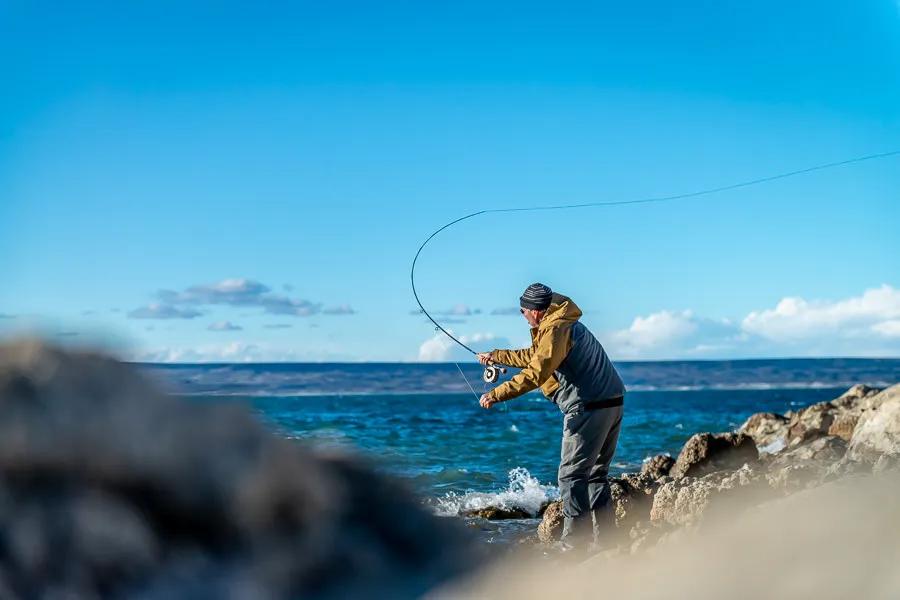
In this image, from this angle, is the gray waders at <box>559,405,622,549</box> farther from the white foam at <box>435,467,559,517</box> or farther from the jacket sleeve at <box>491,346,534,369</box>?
the white foam at <box>435,467,559,517</box>

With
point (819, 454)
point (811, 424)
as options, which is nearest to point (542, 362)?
point (819, 454)

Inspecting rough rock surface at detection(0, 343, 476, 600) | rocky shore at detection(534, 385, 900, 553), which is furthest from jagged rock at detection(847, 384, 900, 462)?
rough rock surface at detection(0, 343, 476, 600)

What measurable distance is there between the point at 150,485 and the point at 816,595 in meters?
0.76

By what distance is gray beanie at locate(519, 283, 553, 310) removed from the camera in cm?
692

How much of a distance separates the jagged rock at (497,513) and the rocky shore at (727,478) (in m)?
1.56

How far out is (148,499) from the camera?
74cm

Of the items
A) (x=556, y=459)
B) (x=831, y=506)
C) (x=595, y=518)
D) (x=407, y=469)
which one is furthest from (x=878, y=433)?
(x=556, y=459)

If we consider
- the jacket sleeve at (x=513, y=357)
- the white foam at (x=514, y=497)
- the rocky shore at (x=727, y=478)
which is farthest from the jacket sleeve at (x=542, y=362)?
the white foam at (x=514, y=497)

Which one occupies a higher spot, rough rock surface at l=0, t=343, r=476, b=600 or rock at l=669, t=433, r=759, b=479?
rough rock surface at l=0, t=343, r=476, b=600

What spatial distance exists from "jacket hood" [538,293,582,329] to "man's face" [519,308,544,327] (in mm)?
74

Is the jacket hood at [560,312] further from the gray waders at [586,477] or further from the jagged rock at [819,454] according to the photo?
the jagged rock at [819,454]

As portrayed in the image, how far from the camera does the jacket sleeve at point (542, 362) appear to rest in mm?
6730

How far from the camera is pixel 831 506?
132 centimetres

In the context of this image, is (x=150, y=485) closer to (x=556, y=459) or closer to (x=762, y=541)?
(x=762, y=541)
